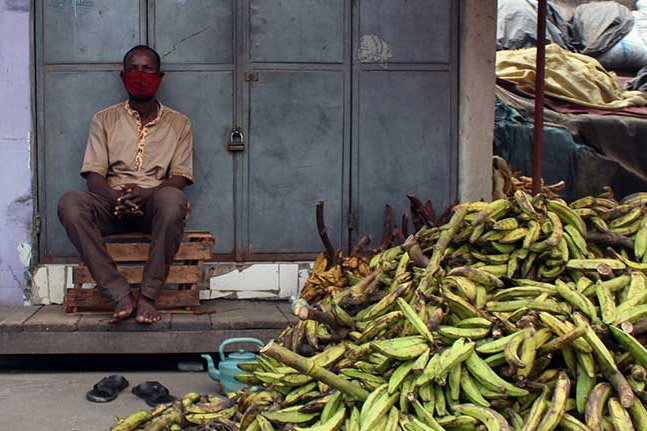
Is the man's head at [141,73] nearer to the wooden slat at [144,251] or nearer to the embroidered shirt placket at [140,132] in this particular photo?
the embroidered shirt placket at [140,132]

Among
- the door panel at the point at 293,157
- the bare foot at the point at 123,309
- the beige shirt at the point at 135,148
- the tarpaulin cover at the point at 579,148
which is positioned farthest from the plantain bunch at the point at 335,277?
the tarpaulin cover at the point at 579,148

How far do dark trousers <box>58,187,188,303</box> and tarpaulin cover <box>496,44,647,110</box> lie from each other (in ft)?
15.2

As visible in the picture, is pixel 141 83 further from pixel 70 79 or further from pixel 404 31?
pixel 404 31

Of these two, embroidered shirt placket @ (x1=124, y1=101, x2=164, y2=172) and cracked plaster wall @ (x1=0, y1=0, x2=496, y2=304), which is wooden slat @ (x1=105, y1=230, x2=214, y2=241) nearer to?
embroidered shirt placket @ (x1=124, y1=101, x2=164, y2=172)

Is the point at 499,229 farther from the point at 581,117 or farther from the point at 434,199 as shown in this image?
the point at 581,117

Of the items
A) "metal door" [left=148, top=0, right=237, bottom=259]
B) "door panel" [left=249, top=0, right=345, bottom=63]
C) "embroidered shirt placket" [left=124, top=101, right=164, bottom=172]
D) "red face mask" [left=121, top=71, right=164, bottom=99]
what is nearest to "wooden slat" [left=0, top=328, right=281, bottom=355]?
"metal door" [left=148, top=0, right=237, bottom=259]

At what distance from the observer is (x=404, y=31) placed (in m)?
5.70

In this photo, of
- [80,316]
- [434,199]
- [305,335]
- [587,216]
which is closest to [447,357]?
[305,335]

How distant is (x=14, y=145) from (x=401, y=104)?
255 cm

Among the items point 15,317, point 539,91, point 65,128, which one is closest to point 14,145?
point 65,128

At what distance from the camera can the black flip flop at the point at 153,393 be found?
4105mm

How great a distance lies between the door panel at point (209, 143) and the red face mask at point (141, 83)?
0.29 metres

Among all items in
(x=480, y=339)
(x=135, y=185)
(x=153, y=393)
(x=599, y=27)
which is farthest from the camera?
(x=599, y=27)

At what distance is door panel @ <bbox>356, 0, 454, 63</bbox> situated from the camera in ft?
18.5
